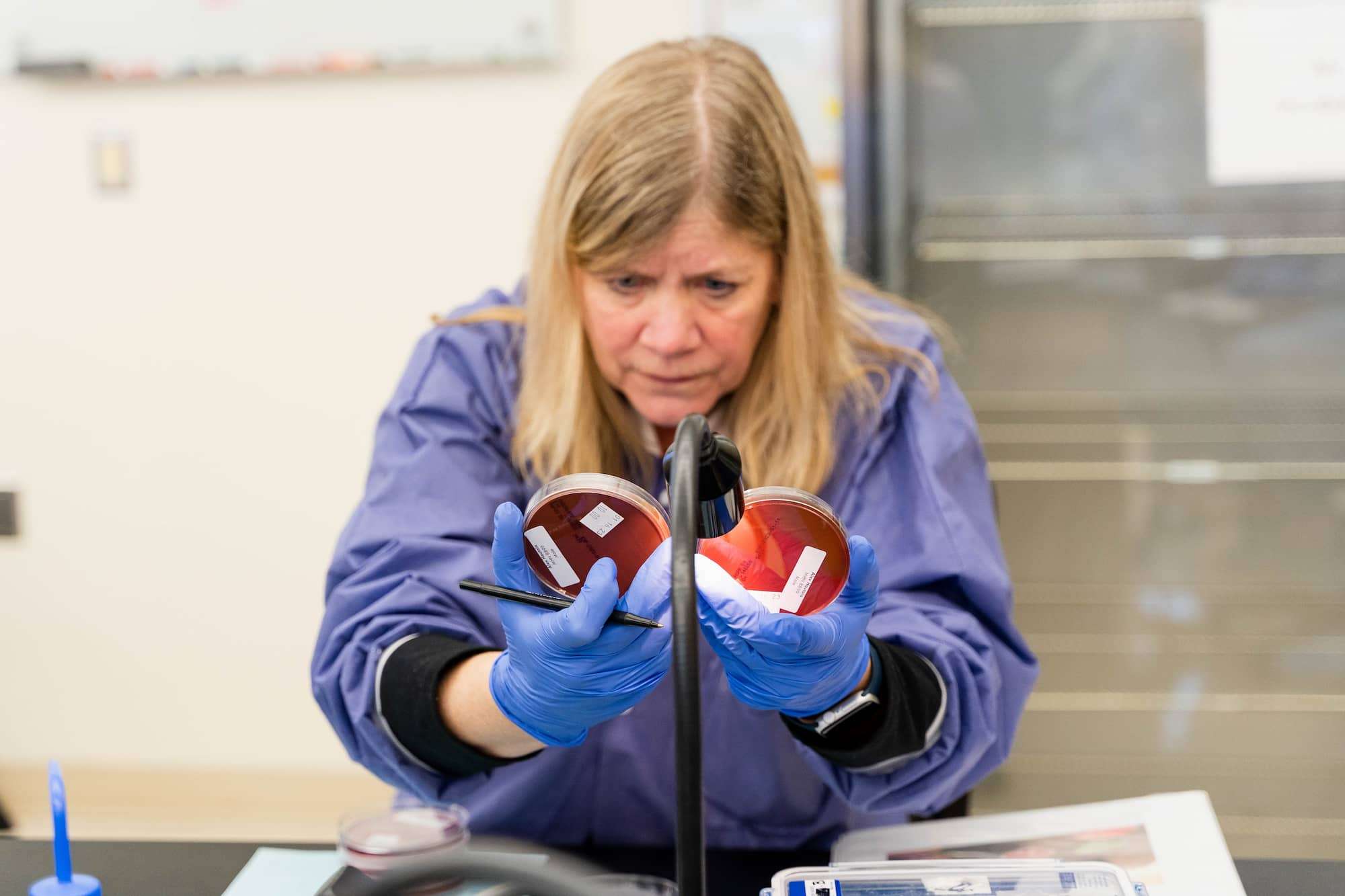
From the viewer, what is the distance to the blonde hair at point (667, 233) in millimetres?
1188

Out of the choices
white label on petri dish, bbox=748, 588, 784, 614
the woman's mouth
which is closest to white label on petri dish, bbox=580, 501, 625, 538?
white label on petri dish, bbox=748, 588, 784, 614

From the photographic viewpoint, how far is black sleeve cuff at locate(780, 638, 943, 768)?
1.06 metres

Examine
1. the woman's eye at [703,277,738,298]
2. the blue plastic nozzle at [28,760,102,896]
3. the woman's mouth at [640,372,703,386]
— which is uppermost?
the woman's eye at [703,277,738,298]

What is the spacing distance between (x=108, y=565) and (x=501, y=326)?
1818 mm

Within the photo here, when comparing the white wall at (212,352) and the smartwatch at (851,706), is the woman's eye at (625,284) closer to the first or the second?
the smartwatch at (851,706)

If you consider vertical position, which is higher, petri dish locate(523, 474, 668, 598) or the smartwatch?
petri dish locate(523, 474, 668, 598)

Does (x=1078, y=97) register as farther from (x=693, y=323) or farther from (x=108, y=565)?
(x=108, y=565)

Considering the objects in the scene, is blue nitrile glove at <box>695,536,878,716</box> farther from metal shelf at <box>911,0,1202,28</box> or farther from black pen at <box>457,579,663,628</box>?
metal shelf at <box>911,0,1202,28</box>

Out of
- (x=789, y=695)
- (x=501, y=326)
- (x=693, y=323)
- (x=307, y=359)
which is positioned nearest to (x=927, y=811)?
(x=789, y=695)

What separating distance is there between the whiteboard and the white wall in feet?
0.16

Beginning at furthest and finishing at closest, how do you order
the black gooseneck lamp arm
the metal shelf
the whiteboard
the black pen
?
the whiteboard, the metal shelf, the black pen, the black gooseneck lamp arm

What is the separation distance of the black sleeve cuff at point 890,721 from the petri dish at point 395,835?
0.32 meters

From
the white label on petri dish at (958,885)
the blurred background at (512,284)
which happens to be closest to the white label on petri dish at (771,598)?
the white label on petri dish at (958,885)

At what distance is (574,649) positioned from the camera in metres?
0.91
